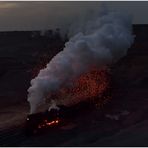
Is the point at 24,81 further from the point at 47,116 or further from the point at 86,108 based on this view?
the point at 47,116

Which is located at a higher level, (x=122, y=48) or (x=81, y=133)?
(x=122, y=48)

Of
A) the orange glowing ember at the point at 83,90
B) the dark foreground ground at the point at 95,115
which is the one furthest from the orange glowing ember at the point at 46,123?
the orange glowing ember at the point at 83,90

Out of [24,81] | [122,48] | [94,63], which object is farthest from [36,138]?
A: [24,81]

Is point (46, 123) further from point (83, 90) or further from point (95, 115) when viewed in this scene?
point (83, 90)

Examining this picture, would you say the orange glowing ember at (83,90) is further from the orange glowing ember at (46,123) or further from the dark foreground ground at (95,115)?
the orange glowing ember at (46,123)

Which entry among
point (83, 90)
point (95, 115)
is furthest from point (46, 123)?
point (83, 90)

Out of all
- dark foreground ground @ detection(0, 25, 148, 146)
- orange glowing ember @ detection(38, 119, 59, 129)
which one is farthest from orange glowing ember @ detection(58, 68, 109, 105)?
orange glowing ember @ detection(38, 119, 59, 129)

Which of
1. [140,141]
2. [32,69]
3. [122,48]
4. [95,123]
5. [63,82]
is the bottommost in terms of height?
[140,141]
